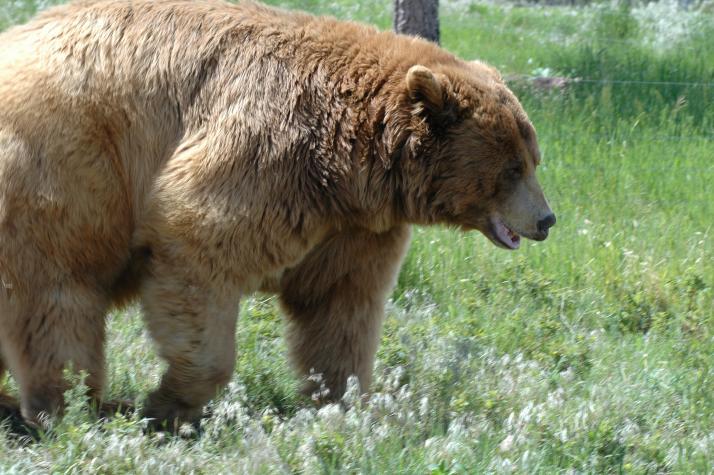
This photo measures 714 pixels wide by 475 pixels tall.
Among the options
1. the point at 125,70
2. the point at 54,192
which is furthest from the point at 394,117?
the point at 54,192

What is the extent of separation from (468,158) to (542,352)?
1.67 metres

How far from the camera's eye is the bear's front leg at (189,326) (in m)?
4.71

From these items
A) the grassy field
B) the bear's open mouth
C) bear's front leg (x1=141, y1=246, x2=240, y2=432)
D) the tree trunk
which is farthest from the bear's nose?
the tree trunk

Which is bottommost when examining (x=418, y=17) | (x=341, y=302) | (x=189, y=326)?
(x=418, y=17)

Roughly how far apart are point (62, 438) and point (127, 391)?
46.6 inches

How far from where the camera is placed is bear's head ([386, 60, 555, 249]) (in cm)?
500

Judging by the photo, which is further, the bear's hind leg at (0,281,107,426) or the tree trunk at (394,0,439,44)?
the tree trunk at (394,0,439,44)

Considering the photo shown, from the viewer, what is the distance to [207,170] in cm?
467

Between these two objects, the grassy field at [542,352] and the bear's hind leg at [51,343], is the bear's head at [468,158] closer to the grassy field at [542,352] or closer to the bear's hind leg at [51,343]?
the grassy field at [542,352]

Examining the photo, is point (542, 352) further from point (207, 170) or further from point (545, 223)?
point (207, 170)

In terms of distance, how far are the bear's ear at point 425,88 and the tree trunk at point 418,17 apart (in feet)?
18.4

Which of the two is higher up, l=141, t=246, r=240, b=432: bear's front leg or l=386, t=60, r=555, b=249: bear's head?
l=386, t=60, r=555, b=249: bear's head

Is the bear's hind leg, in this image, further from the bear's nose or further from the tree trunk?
the tree trunk

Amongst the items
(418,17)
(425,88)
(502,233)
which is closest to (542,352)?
(502,233)
